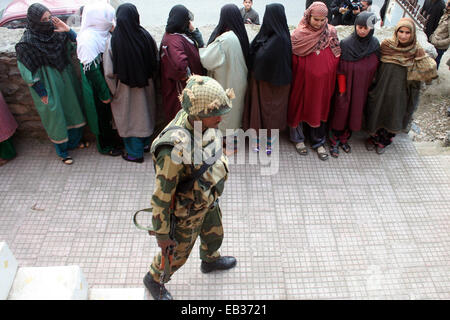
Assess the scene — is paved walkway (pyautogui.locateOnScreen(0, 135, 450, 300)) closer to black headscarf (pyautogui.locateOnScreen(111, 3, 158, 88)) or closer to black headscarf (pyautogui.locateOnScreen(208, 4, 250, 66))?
black headscarf (pyautogui.locateOnScreen(111, 3, 158, 88))

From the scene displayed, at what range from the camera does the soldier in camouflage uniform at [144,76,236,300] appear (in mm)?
2164

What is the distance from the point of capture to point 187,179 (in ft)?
7.72

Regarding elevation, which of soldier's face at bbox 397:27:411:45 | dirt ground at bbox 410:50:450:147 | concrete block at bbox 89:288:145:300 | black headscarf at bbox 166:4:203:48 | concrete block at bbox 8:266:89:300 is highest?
black headscarf at bbox 166:4:203:48

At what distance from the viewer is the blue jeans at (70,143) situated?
399 centimetres

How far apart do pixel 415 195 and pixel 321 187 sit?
90 cm

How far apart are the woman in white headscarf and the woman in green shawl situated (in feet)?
0.52

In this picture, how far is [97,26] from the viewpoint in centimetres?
350

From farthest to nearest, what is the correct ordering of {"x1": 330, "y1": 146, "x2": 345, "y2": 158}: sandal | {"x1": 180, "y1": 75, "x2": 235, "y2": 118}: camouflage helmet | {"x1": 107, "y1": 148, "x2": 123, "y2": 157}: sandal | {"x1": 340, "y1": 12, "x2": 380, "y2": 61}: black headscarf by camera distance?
{"x1": 330, "y1": 146, "x2": 345, "y2": 158}: sandal
{"x1": 107, "y1": 148, "x2": 123, "y2": 157}: sandal
{"x1": 340, "y1": 12, "x2": 380, "y2": 61}: black headscarf
{"x1": 180, "y1": 75, "x2": 235, "y2": 118}: camouflage helmet

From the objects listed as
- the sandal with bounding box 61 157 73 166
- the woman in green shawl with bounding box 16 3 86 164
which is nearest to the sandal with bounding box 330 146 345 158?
the woman in green shawl with bounding box 16 3 86 164

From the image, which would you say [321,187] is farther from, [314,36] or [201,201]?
[201,201]

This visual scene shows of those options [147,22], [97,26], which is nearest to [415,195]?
[97,26]

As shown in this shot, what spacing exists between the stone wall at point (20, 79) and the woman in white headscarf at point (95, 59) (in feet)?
1.96

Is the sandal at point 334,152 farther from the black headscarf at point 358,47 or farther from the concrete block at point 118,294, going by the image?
the concrete block at point 118,294

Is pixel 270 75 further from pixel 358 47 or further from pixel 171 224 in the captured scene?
pixel 171 224
